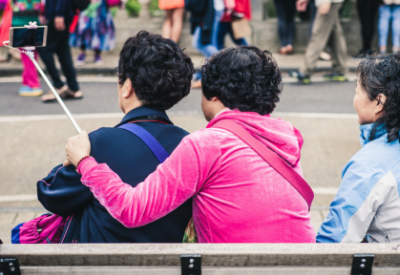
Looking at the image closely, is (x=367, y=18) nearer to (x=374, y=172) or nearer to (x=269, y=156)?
(x=374, y=172)

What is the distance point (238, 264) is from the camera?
1422mm

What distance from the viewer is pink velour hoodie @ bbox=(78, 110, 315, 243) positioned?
58.3 inches

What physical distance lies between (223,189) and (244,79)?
0.43 meters

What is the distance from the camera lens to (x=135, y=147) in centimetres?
163

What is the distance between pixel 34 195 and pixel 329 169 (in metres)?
2.60

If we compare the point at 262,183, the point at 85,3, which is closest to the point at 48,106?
the point at 85,3

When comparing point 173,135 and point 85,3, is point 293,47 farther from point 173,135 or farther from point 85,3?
point 173,135

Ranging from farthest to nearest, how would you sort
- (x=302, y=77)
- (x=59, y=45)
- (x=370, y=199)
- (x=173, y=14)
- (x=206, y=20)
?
(x=173, y=14) < (x=302, y=77) < (x=206, y=20) < (x=59, y=45) < (x=370, y=199)

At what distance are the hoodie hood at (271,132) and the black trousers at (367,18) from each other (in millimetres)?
6998

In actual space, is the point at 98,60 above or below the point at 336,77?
above

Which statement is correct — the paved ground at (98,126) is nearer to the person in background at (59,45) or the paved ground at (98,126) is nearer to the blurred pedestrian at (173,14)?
the person in background at (59,45)

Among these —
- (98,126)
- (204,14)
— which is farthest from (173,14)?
(98,126)

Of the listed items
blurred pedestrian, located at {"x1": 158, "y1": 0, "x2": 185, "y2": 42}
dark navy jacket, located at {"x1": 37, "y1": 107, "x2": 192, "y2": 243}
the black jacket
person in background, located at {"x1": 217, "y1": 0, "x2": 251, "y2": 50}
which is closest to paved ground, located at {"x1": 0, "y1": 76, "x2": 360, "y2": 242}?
the black jacket

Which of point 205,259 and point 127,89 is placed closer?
point 205,259
